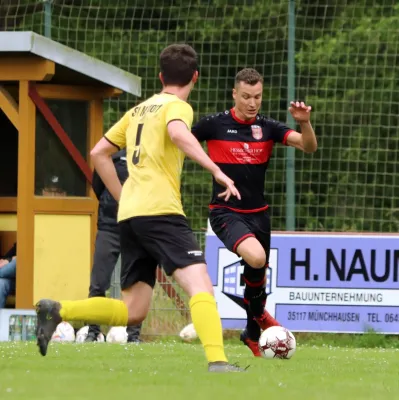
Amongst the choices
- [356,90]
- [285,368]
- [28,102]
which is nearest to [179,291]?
[28,102]

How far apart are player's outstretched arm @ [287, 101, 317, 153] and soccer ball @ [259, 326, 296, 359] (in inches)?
48.3

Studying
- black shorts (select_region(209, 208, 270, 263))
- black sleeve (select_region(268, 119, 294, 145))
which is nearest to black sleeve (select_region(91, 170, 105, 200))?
black shorts (select_region(209, 208, 270, 263))

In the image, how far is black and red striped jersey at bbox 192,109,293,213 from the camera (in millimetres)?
9375

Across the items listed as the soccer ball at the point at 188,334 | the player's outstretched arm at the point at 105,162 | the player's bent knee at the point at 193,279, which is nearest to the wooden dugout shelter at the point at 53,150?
the soccer ball at the point at 188,334

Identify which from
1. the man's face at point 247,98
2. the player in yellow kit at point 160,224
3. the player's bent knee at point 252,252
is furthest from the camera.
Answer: the man's face at point 247,98

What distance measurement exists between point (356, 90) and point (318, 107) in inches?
49.2

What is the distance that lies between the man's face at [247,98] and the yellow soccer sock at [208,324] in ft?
8.22

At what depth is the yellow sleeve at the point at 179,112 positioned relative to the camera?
7.16 m

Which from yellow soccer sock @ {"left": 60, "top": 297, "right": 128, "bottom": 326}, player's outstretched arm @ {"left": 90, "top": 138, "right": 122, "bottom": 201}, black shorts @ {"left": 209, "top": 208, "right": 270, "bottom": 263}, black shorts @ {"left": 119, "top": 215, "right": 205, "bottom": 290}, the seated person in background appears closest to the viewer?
black shorts @ {"left": 119, "top": 215, "right": 205, "bottom": 290}

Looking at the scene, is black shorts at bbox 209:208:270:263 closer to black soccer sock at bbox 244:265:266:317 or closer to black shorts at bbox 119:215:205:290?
black soccer sock at bbox 244:265:266:317

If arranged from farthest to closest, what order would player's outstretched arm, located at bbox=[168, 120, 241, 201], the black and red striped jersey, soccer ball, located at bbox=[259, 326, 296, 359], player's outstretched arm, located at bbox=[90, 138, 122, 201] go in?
1. the black and red striped jersey
2. soccer ball, located at bbox=[259, 326, 296, 359]
3. player's outstretched arm, located at bbox=[90, 138, 122, 201]
4. player's outstretched arm, located at bbox=[168, 120, 241, 201]

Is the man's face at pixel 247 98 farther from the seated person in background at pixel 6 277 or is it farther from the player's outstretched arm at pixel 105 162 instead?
the seated person in background at pixel 6 277

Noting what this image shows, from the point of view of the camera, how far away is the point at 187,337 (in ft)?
42.0

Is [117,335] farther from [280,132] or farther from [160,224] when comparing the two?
[160,224]
